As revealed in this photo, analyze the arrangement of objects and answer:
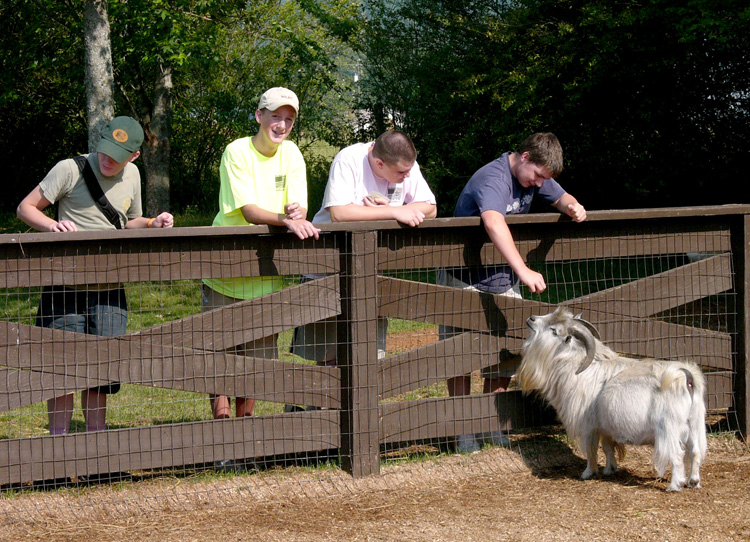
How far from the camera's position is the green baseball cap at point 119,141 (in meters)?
4.87

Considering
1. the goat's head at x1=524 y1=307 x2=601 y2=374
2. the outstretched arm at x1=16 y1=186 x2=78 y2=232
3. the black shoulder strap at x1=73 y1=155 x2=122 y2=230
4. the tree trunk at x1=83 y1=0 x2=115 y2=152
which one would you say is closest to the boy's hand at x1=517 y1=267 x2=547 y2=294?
the goat's head at x1=524 y1=307 x2=601 y2=374

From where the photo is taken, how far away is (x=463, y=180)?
60.5 feet

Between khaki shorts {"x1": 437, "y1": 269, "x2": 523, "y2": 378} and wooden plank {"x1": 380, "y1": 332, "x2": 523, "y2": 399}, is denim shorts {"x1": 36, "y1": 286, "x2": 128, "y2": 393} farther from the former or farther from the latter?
khaki shorts {"x1": 437, "y1": 269, "x2": 523, "y2": 378}

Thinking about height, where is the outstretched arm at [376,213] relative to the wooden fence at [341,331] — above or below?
above

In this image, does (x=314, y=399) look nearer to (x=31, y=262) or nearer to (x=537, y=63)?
(x=31, y=262)

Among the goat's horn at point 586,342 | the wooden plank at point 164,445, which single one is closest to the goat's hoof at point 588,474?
the goat's horn at point 586,342

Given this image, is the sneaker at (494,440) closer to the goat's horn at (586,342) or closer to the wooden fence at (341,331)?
the wooden fence at (341,331)

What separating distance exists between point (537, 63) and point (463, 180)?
12.5 feet

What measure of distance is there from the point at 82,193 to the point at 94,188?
0.08 meters

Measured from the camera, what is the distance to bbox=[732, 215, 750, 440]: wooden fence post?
228 inches

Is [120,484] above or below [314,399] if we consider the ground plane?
below

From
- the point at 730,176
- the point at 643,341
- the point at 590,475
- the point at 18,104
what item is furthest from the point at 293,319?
the point at 18,104

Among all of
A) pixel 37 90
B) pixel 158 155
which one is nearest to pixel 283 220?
pixel 158 155

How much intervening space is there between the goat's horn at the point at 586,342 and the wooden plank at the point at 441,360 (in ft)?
1.76
